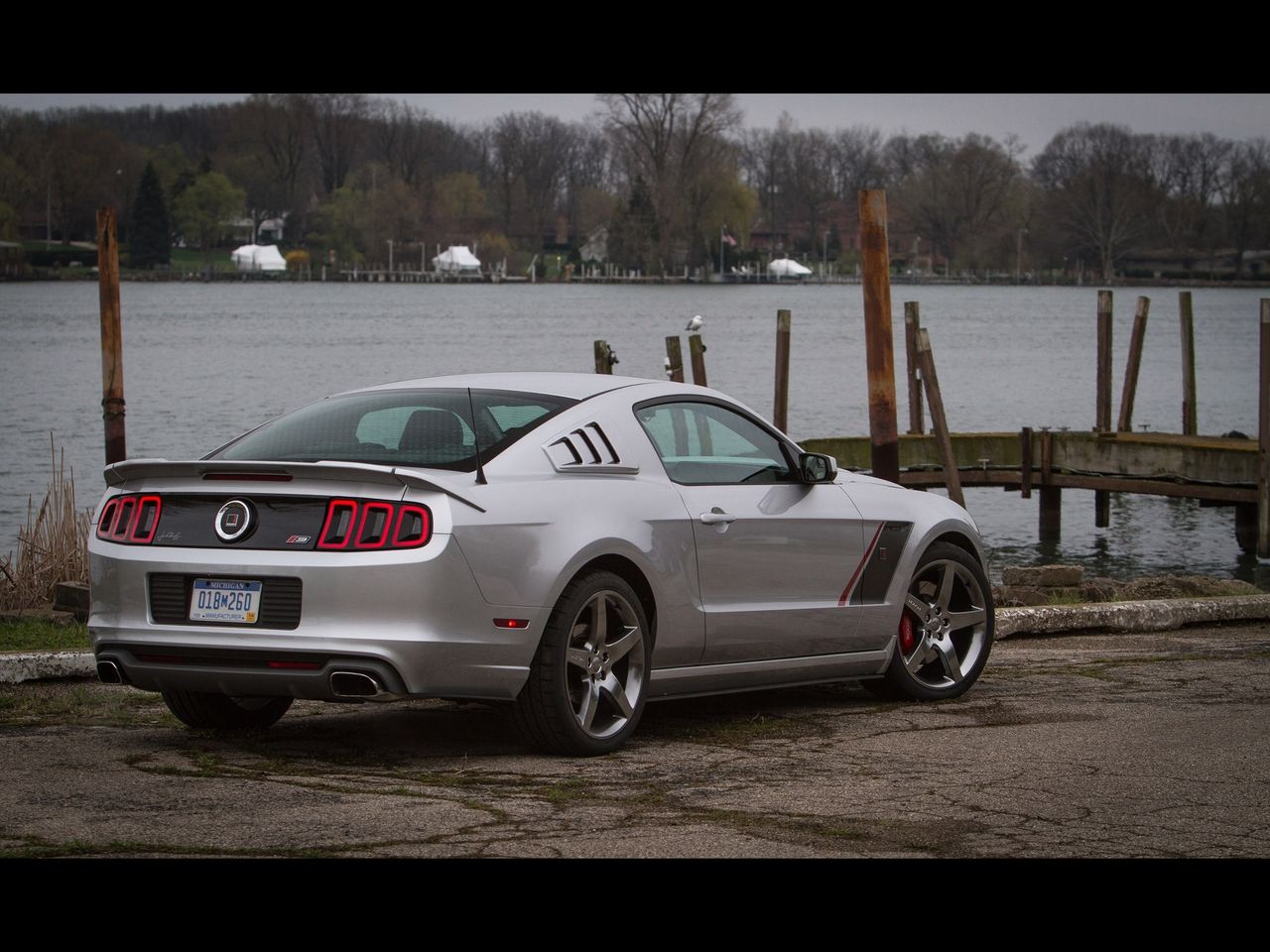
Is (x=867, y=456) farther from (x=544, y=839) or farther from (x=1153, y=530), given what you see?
(x=544, y=839)

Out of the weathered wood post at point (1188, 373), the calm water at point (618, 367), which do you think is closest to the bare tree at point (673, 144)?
the calm water at point (618, 367)

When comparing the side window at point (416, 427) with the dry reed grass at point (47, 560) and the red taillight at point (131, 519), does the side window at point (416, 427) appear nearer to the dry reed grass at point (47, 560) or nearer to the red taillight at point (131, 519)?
the red taillight at point (131, 519)

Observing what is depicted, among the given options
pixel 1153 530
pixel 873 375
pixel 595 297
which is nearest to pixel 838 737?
pixel 873 375

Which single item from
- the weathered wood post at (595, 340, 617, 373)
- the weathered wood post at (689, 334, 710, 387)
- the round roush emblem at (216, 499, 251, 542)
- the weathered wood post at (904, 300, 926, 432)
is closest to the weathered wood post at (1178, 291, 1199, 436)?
the weathered wood post at (904, 300, 926, 432)

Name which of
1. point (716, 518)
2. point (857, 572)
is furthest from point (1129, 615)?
point (716, 518)

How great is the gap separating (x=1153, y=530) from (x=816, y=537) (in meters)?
25.1

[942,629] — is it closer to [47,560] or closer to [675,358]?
[47,560]

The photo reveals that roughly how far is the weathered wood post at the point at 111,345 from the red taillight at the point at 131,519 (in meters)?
7.35

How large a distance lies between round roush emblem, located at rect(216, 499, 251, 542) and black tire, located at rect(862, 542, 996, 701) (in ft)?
10.8

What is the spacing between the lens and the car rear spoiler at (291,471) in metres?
6.80

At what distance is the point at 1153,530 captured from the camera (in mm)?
32312

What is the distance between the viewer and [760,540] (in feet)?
26.9

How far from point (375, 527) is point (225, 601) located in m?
0.63

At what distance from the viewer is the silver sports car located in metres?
6.79
